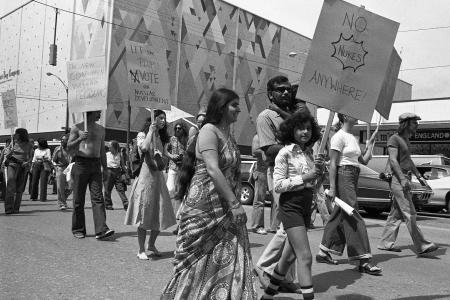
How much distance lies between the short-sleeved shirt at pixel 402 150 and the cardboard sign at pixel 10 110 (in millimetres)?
8843

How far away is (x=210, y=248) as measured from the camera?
3.48 m

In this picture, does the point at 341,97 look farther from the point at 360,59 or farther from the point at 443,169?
the point at 443,169

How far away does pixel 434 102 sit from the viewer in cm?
2730

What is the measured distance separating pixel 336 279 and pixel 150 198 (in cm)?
233

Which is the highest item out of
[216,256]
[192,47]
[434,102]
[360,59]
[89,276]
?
[192,47]

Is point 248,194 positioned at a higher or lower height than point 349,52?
lower

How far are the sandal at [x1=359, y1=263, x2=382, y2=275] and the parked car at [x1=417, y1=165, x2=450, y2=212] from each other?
35.9 ft

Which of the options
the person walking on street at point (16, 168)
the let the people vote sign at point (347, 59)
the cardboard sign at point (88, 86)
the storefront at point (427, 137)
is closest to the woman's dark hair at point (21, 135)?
the person walking on street at point (16, 168)

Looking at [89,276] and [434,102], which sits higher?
[434,102]

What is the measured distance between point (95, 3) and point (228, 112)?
1657 inches

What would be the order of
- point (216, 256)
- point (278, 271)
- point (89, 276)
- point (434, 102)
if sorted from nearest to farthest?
point (216, 256)
point (278, 271)
point (89, 276)
point (434, 102)

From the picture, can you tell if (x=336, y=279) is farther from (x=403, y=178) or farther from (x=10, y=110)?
(x=10, y=110)

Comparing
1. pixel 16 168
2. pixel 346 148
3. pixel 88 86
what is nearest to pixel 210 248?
pixel 346 148

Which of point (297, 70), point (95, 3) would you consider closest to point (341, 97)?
point (95, 3)
